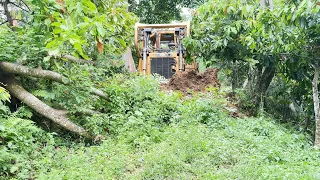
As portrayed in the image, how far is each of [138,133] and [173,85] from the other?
2.83m

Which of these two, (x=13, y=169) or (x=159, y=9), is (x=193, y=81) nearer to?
(x=13, y=169)

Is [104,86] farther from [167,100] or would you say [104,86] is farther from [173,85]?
[173,85]

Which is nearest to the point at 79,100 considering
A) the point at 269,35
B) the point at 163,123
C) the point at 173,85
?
the point at 163,123

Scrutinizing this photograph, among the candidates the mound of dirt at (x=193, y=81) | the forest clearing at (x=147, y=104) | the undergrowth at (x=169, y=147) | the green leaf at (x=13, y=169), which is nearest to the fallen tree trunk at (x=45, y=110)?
the forest clearing at (x=147, y=104)

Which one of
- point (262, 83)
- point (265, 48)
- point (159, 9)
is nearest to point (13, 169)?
point (265, 48)

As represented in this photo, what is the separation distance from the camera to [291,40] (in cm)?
581

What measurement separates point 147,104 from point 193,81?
238 centimetres

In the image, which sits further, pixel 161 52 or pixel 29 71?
pixel 161 52

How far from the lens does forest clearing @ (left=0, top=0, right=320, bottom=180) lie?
3.89 m

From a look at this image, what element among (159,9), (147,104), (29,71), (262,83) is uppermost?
(159,9)

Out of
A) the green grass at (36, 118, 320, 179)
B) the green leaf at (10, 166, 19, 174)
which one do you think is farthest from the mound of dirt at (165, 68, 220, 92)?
the green leaf at (10, 166, 19, 174)

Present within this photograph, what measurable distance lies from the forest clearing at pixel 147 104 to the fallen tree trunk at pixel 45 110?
0.02m

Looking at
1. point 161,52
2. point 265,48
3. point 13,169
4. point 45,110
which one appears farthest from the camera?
point 161,52

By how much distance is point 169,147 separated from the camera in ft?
15.0
